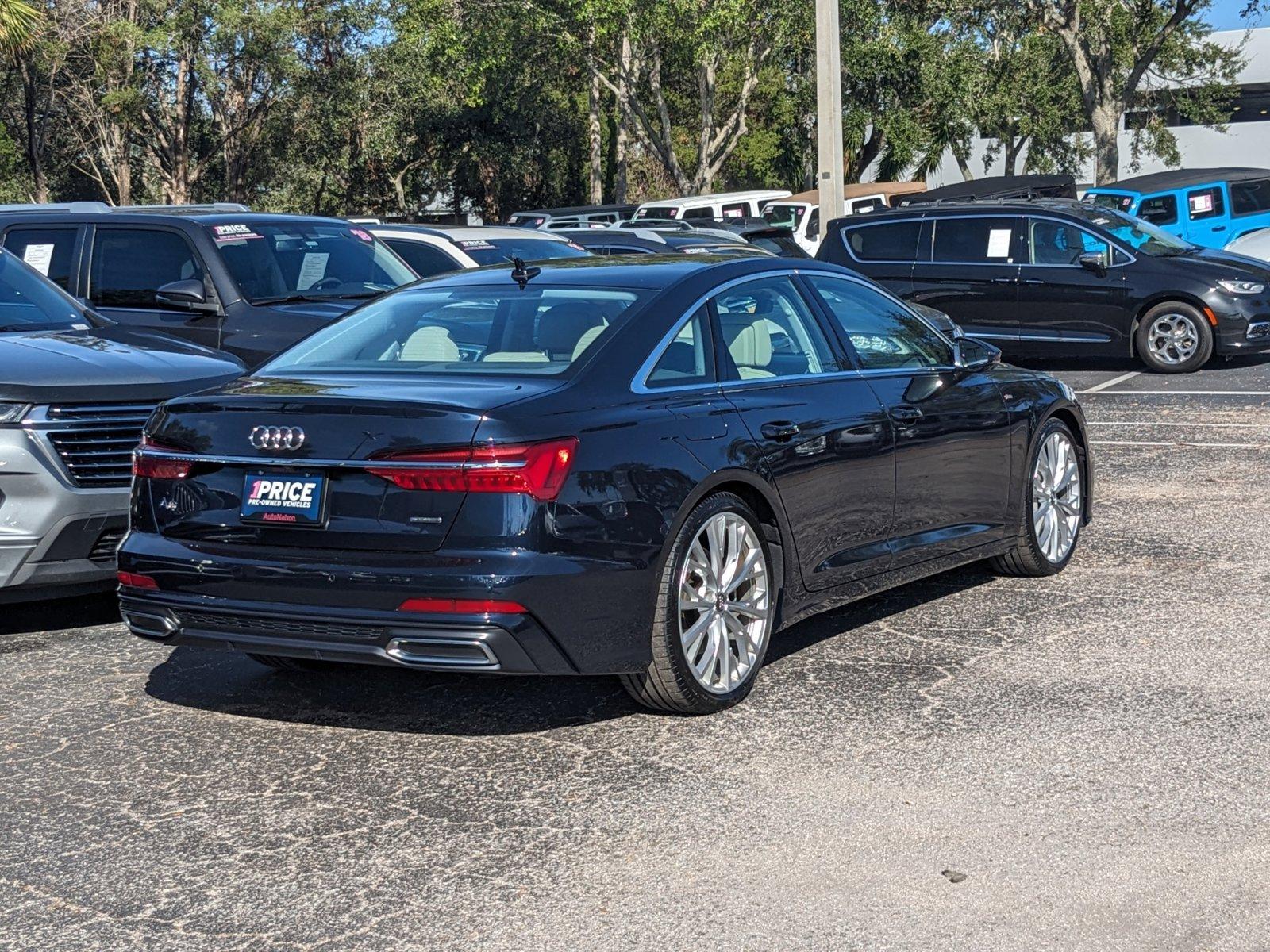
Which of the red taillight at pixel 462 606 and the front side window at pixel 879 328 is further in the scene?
the front side window at pixel 879 328

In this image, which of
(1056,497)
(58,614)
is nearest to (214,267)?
(58,614)

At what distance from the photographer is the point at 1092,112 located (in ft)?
122

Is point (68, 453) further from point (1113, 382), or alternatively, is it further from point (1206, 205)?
point (1206, 205)

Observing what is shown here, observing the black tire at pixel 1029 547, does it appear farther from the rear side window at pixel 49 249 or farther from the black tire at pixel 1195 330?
the black tire at pixel 1195 330

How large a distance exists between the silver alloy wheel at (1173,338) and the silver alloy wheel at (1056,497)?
9.41 m

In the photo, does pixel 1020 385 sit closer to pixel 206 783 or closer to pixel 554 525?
pixel 554 525

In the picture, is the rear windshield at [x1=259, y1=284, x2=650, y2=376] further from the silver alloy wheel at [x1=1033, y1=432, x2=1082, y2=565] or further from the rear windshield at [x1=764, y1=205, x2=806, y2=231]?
the rear windshield at [x1=764, y1=205, x2=806, y2=231]

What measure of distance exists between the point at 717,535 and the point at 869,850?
148cm

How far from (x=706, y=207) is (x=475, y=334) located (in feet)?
87.4

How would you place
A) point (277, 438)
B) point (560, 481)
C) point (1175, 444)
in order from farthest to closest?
point (1175, 444), point (277, 438), point (560, 481)

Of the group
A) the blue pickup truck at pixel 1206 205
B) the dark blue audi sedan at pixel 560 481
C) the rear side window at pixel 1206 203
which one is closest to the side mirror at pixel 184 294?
the dark blue audi sedan at pixel 560 481

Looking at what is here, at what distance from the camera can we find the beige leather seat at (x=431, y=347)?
19.1ft

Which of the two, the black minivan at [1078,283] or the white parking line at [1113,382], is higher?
the black minivan at [1078,283]

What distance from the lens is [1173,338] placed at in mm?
16766
